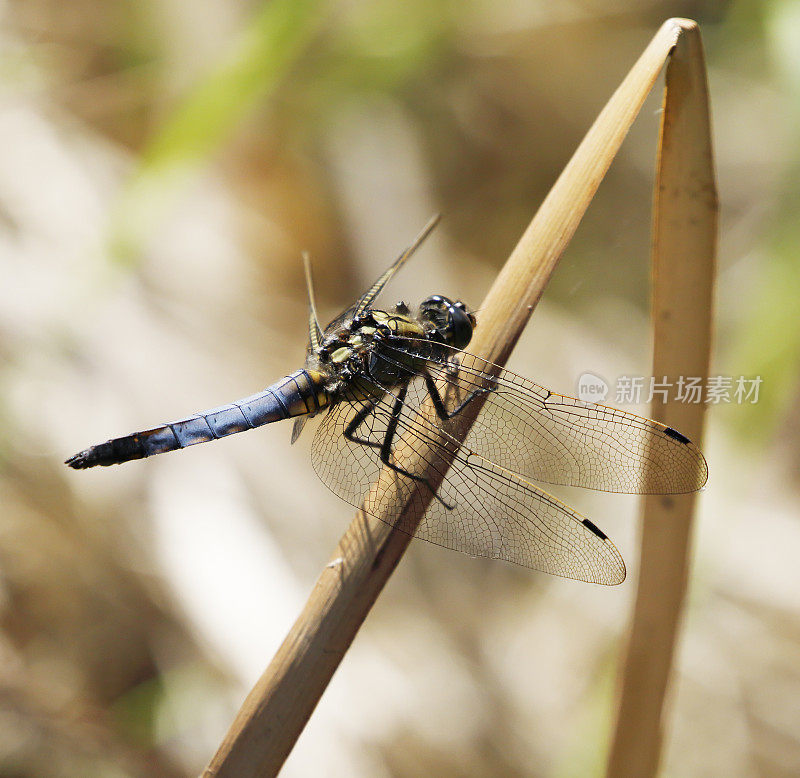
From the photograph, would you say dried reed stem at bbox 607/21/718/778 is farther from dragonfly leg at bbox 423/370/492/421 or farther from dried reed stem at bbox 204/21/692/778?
dragonfly leg at bbox 423/370/492/421

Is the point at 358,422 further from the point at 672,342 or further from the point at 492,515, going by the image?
the point at 672,342

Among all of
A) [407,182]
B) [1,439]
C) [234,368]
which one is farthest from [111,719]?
[407,182]

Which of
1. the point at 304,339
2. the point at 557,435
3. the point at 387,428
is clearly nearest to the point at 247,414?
the point at 387,428

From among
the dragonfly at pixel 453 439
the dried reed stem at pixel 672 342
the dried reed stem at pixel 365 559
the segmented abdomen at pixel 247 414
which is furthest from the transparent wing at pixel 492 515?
the dried reed stem at pixel 365 559

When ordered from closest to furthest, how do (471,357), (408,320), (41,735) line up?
1. (471,357)
2. (408,320)
3. (41,735)

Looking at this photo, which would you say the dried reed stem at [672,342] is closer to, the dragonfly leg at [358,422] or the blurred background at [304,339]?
Result: the blurred background at [304,339]

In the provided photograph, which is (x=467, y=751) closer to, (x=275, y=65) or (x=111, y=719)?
(x=111, y=719)
